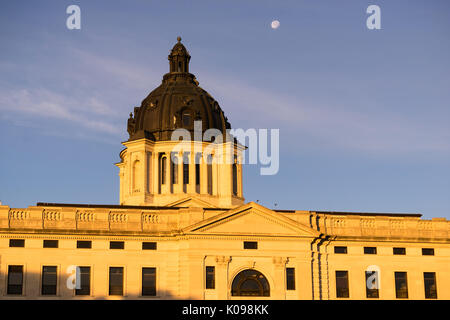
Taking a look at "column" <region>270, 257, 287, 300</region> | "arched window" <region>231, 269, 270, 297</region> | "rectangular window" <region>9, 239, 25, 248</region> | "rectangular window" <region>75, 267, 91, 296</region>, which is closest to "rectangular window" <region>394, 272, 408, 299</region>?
"column" <region>270, 257, 287, 300</region>

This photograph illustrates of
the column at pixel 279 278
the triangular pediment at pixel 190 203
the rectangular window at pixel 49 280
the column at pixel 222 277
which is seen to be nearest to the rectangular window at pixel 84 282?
the rectangular window at pixel 49 280

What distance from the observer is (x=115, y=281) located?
7975 cm

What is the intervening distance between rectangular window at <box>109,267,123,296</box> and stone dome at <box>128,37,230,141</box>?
26.4 meters

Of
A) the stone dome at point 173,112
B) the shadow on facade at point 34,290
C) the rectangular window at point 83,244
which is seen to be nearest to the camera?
the shadow on facade at point 34,290

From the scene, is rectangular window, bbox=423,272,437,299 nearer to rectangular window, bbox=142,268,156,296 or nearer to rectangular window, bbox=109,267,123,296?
rectangular window, bbox=142,268,156,296

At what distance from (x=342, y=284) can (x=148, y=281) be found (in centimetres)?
1882

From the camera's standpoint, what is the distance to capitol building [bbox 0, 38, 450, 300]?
7875 centimetres

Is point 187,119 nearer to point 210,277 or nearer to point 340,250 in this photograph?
point 340,250

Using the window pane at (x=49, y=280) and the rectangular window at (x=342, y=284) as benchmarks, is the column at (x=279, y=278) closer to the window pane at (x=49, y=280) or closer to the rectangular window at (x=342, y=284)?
the rectangular window at (x=342, y=284)

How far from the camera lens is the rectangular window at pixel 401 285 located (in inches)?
3302

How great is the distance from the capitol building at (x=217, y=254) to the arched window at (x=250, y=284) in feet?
0.31
